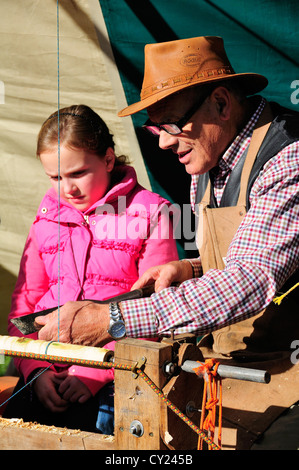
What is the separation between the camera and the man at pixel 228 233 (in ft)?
5.09

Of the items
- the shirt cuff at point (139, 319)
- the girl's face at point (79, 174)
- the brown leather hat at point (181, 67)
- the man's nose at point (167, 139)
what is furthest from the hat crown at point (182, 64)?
the shirt cuff at point (139, 319)

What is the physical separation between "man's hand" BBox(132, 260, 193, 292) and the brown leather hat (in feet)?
1.65

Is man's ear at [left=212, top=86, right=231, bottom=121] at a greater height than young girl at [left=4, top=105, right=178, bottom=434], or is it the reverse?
man's ear at [left=212, top=86, right=231, bottom=121]

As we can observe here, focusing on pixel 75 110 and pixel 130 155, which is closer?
pixel 75 110

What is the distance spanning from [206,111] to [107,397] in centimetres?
92

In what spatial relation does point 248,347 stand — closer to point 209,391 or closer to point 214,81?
point 209,391

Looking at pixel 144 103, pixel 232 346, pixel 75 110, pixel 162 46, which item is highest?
pixel 162 46

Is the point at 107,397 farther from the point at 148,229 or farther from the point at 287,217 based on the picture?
the point at 287,217

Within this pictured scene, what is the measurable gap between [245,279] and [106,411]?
0.67m

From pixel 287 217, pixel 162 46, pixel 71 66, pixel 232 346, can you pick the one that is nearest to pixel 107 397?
pixel 232 346

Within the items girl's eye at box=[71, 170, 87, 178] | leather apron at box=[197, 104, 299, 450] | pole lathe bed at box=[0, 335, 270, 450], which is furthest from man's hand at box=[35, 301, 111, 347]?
girl's eye at box=[71, 170, 87, 178]

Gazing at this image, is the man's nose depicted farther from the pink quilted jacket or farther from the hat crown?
the pink quilted jacket

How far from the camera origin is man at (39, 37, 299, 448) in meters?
1.55

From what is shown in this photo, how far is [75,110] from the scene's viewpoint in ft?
7.27
